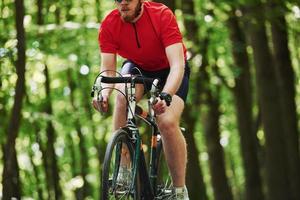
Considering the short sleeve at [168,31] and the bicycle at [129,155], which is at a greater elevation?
the short sleeve at [168,31]

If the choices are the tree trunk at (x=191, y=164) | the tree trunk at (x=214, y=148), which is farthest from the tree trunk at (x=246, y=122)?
the tree trunk at (x=191, y=164)

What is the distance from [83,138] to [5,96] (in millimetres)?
A: 9740

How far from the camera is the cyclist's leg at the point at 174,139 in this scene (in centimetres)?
736

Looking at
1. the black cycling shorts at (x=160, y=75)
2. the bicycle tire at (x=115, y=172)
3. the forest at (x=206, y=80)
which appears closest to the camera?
the bicycle tire at (x=115, y=172)

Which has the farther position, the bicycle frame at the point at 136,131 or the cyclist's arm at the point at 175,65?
the cyclist's arm at the point at 175,65

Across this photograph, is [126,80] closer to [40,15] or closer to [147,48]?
[147,48]

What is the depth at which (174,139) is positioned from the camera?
752 cm

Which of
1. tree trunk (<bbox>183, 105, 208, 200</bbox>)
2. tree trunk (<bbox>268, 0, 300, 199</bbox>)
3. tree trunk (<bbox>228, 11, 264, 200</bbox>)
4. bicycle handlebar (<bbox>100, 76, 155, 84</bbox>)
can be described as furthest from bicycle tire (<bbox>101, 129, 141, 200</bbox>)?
tree trunk (<bbox>228, 11, 264, 200</bbox>)

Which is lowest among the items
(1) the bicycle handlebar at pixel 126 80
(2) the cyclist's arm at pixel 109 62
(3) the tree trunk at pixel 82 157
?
(3) the tree trunk at pixel 82 157

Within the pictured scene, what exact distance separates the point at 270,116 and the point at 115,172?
1121 cm

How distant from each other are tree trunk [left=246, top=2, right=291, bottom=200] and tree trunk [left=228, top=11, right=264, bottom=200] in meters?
2.03

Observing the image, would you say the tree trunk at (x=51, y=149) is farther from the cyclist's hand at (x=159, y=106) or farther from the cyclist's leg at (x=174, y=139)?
the cyclist's hand at (x=159, y=106)

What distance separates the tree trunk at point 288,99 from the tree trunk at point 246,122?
1.26 metres

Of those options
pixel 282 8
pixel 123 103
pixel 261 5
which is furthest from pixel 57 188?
pixel 123 103
